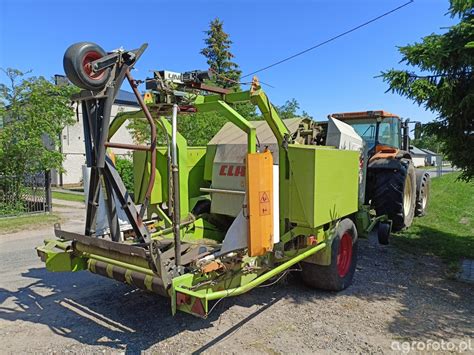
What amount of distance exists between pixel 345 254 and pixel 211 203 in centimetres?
186

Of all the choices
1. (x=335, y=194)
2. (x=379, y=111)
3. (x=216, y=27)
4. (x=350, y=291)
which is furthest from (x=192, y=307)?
(x=216, y=27)

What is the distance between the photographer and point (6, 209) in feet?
35.8

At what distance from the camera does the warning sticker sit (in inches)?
134

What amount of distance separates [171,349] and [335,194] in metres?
2.35

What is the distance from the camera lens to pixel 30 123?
430 inches

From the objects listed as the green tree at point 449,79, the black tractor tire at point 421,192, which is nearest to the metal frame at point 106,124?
the green tree at point 449,79

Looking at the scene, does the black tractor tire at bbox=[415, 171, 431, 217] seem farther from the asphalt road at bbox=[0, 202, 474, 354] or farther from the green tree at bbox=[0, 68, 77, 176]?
the green tree at bbox=[0, 68, 77, 176]

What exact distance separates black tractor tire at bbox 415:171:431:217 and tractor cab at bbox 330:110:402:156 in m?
2.00

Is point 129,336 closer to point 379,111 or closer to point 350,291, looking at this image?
point 350,291

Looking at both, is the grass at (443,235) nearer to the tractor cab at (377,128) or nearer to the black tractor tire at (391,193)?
the black tractor tire at (391,193)

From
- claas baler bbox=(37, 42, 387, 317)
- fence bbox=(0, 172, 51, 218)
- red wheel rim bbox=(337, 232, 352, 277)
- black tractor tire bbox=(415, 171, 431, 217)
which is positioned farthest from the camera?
fence bbox=(0, 172, 51, 218)

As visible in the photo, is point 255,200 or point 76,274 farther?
point 76,274

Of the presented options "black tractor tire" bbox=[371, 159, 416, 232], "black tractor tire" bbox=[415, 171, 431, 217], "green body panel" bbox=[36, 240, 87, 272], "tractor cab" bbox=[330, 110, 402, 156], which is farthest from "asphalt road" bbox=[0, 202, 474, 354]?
"black tractor tire" bbox=[415, 171, 431, 217]

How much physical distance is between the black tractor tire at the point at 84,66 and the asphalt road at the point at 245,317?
2298 millimetres
